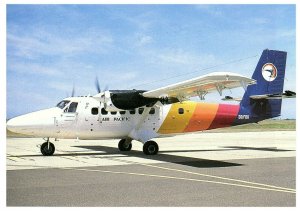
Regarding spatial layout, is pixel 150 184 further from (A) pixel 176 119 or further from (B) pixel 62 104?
(A) pixel 176 119

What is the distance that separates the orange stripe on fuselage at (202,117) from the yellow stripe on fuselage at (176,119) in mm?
264

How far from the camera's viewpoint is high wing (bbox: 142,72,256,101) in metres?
14.2

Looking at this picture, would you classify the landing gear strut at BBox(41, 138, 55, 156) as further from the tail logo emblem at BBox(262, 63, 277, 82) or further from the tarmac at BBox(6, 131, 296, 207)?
the tail logo emblem at BBox(262, 63, 277, 82)

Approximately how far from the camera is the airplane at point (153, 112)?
18469mm

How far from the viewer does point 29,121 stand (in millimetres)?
18359

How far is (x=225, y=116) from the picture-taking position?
22562 mm

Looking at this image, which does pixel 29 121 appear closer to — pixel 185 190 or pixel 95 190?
pixel 95 190

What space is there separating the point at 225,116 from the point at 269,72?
3.81m

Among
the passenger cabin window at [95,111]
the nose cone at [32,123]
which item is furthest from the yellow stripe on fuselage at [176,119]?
the nose cone at [32,123]

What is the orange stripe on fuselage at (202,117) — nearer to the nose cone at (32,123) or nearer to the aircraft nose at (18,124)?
the nose cone at (32,123)

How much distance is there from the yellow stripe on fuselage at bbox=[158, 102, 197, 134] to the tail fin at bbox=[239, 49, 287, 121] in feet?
11.4
